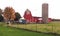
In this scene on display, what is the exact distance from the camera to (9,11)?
90.4m

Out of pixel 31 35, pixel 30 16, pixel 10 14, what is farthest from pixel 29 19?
pixel 31 35

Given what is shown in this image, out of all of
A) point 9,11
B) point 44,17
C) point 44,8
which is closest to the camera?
point 44,17

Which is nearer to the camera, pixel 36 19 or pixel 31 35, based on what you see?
pixel 31 35

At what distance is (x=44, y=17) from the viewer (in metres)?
79.2

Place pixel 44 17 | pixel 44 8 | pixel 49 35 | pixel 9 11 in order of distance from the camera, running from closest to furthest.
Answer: pixel 49 35 → pixel 44 17 → pixel 44 8 → pixel 9 11

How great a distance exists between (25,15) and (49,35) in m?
71.5

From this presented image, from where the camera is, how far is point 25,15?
93438 mm

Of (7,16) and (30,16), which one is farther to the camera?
(30,16)

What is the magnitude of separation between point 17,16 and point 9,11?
5475 mm

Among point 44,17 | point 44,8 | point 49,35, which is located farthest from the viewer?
point 44,8

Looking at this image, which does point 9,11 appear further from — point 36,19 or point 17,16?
point 36,19

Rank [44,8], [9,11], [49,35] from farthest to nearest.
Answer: [9,11] < [44,8] < [49,35]

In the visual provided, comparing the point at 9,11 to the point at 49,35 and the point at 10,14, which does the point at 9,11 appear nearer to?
the point at 10,14

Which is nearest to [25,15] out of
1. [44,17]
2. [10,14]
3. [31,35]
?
[10,14]
